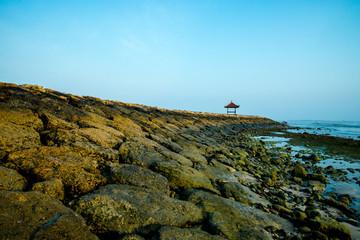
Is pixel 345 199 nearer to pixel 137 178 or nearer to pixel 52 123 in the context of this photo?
pixel 137 178

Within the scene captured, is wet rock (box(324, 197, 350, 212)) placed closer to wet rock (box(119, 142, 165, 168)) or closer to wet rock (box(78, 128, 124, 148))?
wet rock (box(119, 142, 165, 168))

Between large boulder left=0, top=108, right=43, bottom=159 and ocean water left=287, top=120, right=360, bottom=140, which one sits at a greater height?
large boulder left=0, top=108, right=43, bottom=159

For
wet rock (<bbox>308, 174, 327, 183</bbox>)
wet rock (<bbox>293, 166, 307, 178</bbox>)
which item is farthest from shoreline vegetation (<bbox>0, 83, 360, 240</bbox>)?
wet rock (<bbox>293, 166, 307, 178</bbox>)

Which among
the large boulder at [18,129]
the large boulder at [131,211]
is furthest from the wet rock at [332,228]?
the large boulder at [18,129]

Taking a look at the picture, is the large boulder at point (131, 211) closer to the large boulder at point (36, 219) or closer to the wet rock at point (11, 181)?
the large boulder at point (36, 219)

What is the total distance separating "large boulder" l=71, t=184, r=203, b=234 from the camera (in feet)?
7.70

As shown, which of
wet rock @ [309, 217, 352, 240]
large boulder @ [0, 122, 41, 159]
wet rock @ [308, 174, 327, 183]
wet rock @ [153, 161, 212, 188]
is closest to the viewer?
large boulder @ [0, 122, 41, 159]

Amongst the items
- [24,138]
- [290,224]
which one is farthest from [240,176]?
[24,138]

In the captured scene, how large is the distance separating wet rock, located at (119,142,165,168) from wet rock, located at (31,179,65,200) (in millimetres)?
1809

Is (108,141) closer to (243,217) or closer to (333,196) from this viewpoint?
(243,217)

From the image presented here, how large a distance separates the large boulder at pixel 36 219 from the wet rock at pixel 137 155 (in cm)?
217

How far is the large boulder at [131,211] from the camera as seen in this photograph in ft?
7.70

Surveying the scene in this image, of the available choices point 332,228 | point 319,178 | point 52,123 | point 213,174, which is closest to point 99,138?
point 52,123

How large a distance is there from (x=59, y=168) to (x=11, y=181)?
63 centimetres
